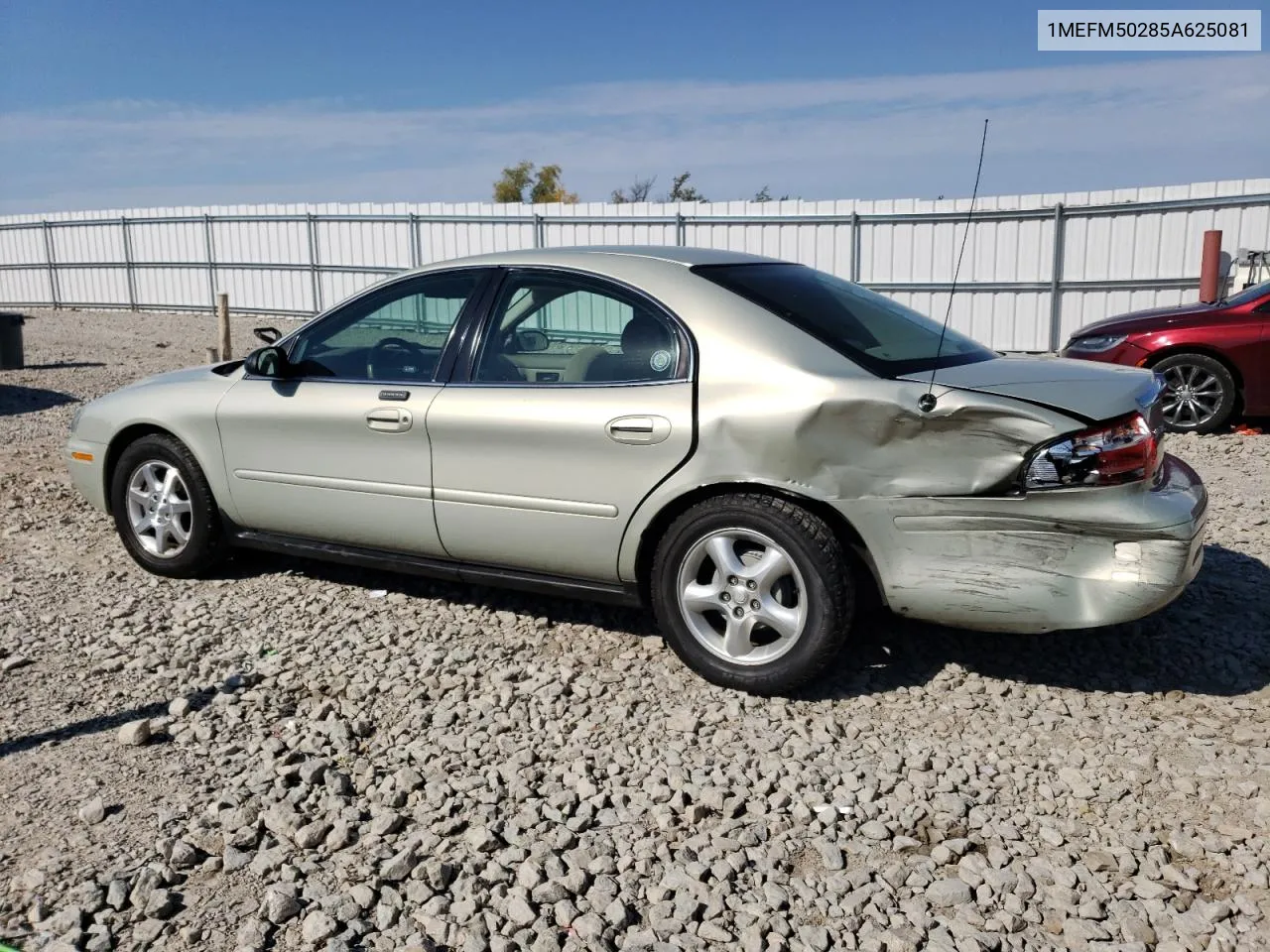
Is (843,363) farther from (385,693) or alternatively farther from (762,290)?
(385,693)

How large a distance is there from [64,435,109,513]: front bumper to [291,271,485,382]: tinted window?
1.34m

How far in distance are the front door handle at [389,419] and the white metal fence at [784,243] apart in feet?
48.9

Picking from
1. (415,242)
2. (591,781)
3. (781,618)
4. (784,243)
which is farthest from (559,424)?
(415,242)

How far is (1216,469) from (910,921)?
635 cm

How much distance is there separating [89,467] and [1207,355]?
8.49 m

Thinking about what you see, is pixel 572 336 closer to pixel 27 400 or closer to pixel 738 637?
pixel 738 637

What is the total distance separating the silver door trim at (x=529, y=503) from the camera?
163 inches

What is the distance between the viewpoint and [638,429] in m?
4.01

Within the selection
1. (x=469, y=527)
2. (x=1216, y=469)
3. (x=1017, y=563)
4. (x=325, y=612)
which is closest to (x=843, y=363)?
(x=1017, y=563)

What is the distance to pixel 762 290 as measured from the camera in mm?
4227

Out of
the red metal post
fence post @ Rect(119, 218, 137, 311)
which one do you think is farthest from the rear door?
fence post @ Rect(119, 218, 137, 311)

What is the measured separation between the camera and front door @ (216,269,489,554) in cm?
459

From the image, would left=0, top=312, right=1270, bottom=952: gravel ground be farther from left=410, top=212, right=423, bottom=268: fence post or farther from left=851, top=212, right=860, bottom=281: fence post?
left=410, top=212, right=423, bottom=268: fence post

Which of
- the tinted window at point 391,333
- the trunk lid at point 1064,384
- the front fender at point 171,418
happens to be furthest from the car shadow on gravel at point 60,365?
the trunk lid at point 1064,384
